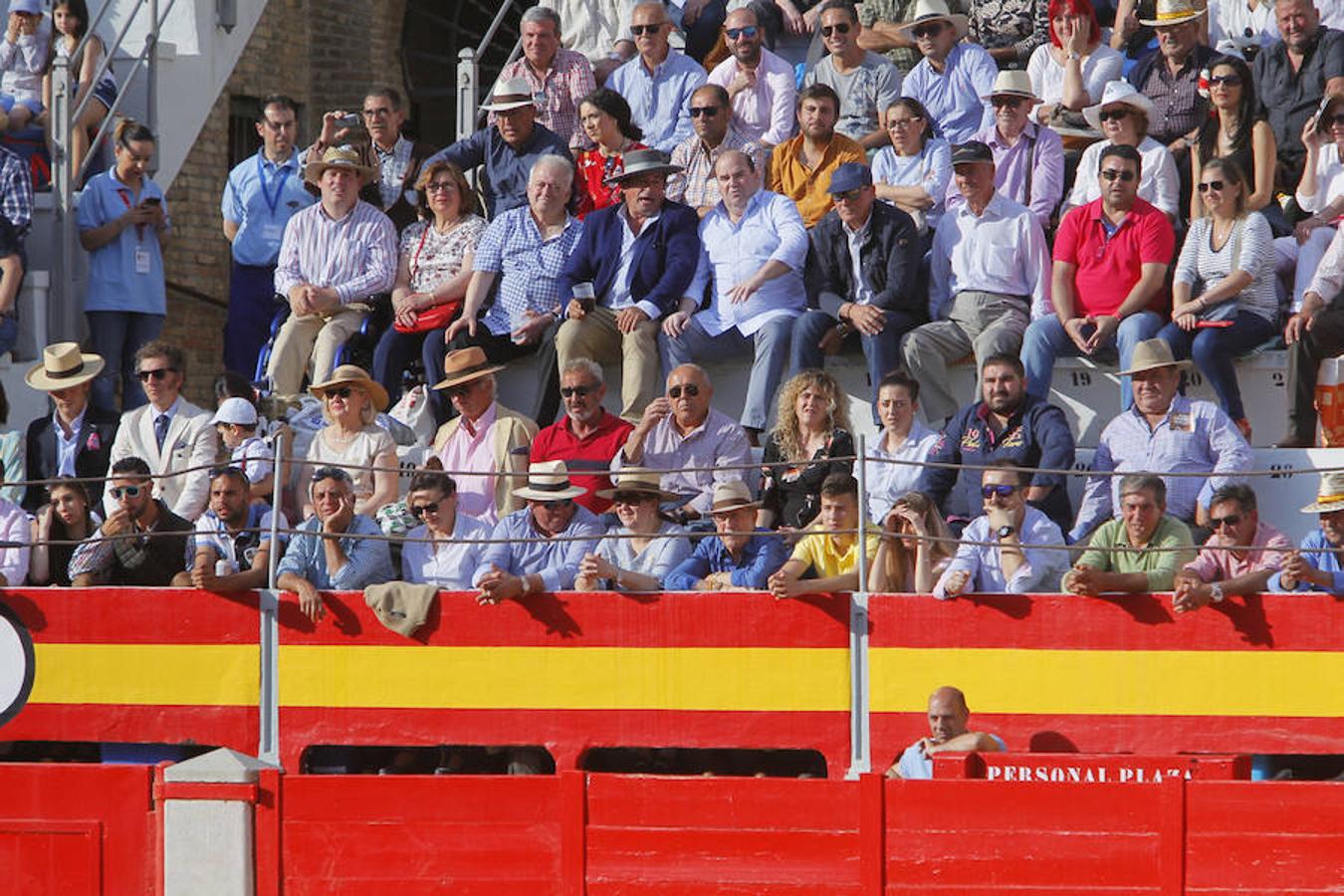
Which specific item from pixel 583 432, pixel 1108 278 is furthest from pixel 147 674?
A: pixel 1108 278

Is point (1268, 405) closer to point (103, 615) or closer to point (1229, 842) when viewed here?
point (1229, 842)

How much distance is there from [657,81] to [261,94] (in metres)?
4.65

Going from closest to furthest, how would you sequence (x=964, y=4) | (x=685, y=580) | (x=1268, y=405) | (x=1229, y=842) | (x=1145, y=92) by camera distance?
1. (x=1229, y=842)
2. (x=685, y=580)
3. (x=1268, y=405)
4. (x=1145, y=92)
5. (x=964, y=4)

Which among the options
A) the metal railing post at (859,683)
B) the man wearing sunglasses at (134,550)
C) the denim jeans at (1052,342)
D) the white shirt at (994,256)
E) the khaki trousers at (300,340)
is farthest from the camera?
the khaki trousers at (300,340)

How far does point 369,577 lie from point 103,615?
1.23m

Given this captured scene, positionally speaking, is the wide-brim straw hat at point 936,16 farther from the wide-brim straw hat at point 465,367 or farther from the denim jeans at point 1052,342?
the wide-brim straw hat at point 465,367

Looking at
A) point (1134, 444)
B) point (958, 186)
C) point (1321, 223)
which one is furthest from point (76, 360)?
point (1321, 223)

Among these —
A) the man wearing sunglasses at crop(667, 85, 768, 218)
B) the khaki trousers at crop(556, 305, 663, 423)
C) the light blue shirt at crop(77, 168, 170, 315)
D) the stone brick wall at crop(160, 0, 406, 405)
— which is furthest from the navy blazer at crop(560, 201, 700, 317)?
the stone brick wall at crop(160, 0, 406, 405)

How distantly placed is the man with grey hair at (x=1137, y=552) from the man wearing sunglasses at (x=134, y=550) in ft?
13.0

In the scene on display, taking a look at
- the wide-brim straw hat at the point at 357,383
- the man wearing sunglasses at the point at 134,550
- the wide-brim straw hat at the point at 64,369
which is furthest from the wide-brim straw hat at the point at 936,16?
the man wearing sunglasses at the point at 134,550

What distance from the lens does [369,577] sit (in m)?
10.7

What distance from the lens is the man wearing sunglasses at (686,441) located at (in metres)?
11.1

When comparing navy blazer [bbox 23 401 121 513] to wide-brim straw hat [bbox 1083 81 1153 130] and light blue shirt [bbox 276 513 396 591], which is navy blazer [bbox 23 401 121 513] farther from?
wide-brim straw hat [bbox 1083 81 1153 130]

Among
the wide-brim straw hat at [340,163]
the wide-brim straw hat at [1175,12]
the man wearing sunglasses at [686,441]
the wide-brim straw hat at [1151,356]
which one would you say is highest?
the wide-brim straw hat at [1175,12]
